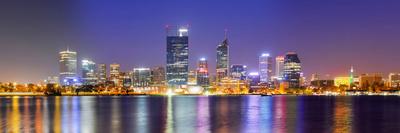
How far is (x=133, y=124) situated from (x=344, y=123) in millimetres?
19713

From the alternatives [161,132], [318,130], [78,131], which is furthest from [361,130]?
[78,131]

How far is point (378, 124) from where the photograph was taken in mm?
50438

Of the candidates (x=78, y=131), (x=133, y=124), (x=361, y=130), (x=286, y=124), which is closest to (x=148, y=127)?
(x=133, y=124)

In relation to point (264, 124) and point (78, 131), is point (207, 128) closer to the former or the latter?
point (264, 124)

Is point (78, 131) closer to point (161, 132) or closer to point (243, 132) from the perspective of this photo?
point (161, 132)

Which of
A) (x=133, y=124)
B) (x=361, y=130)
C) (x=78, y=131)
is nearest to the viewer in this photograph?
(x=78, y=131)

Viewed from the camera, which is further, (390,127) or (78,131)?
(390,127)

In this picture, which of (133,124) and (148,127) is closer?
(148,127)

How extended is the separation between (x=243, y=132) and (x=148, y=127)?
856 cm

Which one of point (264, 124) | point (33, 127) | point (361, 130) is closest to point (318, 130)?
point (361, 130)

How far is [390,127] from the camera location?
154ft

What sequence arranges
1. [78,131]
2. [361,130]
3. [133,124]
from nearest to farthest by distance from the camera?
[78,131], [361,130], [133,124]

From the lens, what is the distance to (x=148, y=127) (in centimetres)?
4562

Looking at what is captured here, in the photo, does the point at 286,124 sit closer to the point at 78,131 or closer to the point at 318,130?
the point at 318,130
